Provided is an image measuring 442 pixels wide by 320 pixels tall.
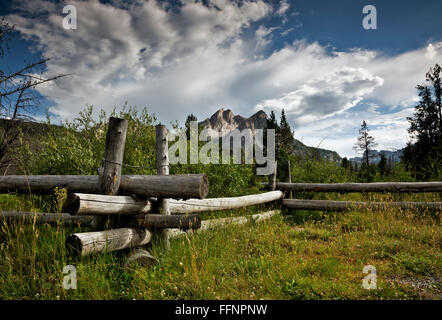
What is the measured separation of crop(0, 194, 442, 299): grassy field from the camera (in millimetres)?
2568

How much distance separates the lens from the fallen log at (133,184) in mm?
3221

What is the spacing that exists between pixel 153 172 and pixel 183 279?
4.18 m

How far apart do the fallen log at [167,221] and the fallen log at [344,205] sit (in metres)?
5.06

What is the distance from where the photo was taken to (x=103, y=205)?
3.03 metres

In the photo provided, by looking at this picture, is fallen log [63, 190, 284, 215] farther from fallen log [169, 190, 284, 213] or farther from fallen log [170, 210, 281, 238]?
fallen log [170, 210, 281, 238]

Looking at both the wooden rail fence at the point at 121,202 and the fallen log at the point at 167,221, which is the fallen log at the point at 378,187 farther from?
the fallen log at the point at 167,221

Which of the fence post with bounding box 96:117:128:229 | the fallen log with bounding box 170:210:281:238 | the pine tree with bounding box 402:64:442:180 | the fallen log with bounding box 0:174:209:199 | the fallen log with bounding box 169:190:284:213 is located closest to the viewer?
the fallen log with bounding box 0:174:209:199

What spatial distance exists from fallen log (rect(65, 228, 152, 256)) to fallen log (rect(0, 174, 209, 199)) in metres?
0.57

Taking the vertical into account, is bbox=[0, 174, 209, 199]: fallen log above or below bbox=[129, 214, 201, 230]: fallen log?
above

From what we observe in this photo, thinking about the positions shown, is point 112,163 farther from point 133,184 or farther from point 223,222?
point 223,222

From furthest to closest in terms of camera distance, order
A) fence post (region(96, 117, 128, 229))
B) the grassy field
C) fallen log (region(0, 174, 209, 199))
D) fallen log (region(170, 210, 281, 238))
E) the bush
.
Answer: the bush, fallen log (region(170, 210, 281, 238)), fence post (region(96, 117, 128, 229)), fallen log (region(0, 174, 209, 199)), the grassy field

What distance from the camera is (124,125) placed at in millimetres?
3518

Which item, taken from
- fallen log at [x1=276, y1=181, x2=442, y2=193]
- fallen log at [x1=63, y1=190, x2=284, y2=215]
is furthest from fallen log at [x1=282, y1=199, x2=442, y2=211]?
fallen log at [x1=63, y1=190, x2=284, y2=215]

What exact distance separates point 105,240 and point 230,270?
5.31 ft
